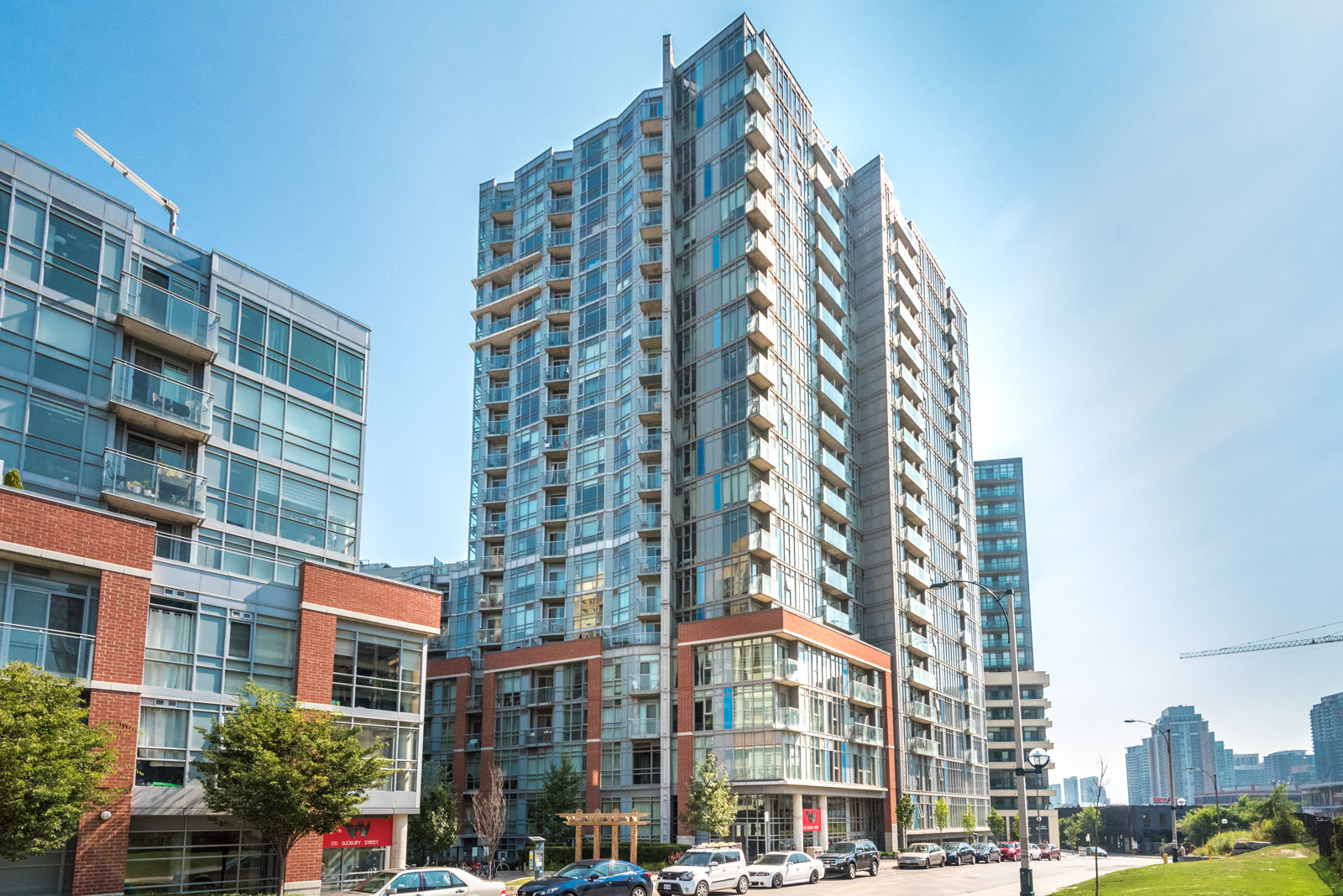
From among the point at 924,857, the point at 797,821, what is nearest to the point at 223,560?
the point at 797,821

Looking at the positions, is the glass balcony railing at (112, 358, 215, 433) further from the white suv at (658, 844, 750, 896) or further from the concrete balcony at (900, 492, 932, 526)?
the concrete balcony at (900, 492, 932, 526)

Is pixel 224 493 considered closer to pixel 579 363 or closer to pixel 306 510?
pixel 306 510

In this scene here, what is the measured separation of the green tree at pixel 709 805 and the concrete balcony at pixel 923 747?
1063 inches

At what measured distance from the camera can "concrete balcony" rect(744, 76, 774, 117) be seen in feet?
230

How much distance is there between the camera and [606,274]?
78.4 meters

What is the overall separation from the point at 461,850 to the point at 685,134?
53824mm

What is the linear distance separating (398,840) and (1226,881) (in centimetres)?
2747

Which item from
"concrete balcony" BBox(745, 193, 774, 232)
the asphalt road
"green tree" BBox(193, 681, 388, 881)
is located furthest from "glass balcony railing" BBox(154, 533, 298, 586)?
"concrete balcony" BBox(745, 193, 774, 232)

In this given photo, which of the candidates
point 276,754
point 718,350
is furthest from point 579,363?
point 276,754

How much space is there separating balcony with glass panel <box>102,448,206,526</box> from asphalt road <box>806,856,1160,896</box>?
25.5 metres

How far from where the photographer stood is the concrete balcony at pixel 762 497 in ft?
210

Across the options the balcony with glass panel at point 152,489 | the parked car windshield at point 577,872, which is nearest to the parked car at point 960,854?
the parked car windshield at point 577,872

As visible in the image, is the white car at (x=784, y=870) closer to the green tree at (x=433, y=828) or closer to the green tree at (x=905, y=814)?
the green tree at (x=433, y=828)

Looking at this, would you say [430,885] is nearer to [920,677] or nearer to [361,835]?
[361,835]
